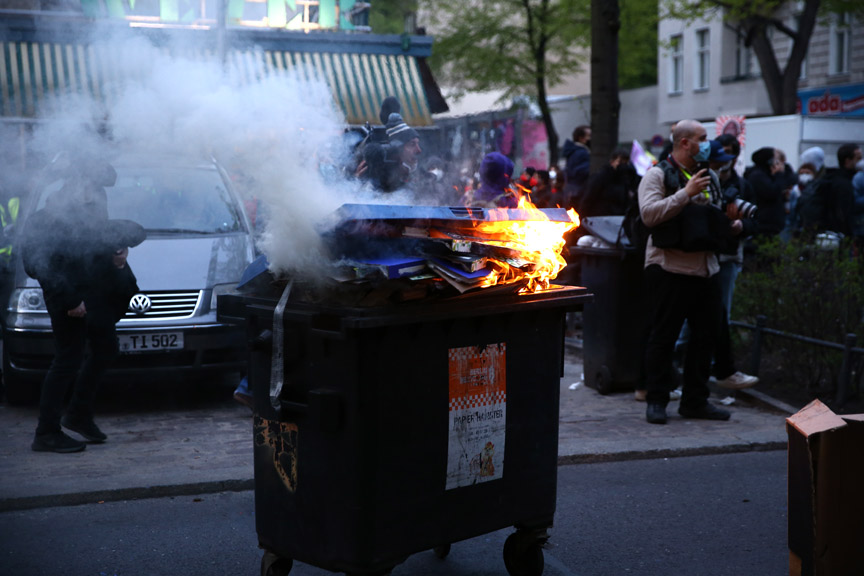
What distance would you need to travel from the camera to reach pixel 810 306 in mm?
7332

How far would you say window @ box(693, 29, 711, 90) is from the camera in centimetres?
3512

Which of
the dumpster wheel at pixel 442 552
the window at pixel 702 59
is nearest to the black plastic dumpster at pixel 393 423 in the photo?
the dumpster wheel at pixel 442 552

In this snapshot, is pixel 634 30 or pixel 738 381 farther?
pixel 634 30

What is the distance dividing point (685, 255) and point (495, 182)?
70.5 inches

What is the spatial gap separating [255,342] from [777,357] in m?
5.30

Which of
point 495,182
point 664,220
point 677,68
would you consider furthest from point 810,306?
point 677,68

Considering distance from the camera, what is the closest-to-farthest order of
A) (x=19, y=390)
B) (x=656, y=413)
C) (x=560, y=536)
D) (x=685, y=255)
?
(x=560, y=536), (x=685, y=255), (x=656, y=413), (x=19, y=390)

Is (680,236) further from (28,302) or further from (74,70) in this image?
(28,302)

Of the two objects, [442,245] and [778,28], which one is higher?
[778,28]

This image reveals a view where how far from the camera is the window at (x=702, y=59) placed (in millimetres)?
35125

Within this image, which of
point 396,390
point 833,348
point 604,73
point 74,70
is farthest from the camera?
point 604,73

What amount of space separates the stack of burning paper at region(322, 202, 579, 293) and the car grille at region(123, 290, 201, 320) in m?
3.59

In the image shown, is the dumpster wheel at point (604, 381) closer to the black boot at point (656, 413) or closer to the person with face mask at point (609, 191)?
the black boot at point (656, 413)

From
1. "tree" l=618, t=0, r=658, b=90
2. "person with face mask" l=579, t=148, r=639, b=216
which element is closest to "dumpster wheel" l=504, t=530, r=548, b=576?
"person with face mask" l=579, t=148, r=639, b=216
